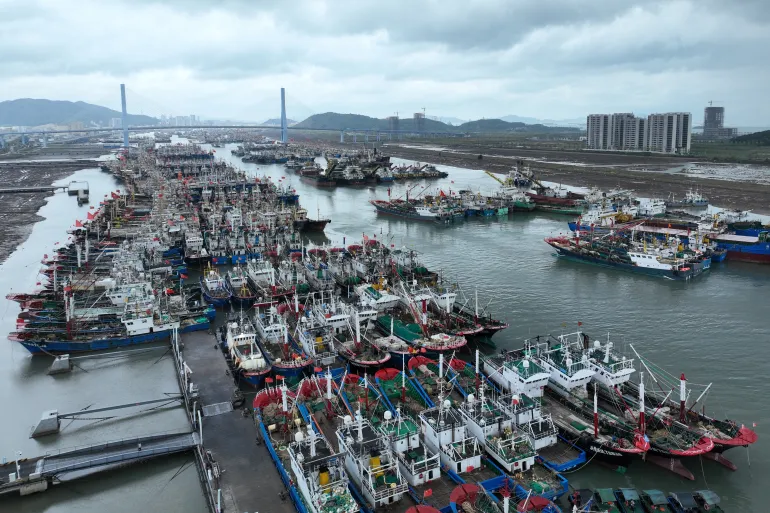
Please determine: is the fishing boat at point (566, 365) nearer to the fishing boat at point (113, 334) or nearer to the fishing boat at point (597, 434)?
the fishing boat at point (597, 434)

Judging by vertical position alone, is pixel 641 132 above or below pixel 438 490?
above

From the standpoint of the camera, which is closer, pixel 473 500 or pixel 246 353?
pixel 473 500

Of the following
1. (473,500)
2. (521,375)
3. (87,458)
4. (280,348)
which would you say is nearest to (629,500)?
(473,500)

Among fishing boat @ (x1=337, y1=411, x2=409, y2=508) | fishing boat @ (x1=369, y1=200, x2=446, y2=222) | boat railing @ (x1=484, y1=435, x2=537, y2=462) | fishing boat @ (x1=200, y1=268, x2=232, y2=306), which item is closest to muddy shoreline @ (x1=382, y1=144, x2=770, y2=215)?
fishing boat @ (x1=369, y1=200, x2=446, y2=222)

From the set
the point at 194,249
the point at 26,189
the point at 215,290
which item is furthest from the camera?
the point at 26,189

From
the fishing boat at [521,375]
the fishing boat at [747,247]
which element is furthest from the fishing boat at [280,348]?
the fishing boat at [747,247]

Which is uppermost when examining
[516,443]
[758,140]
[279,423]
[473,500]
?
[758,140]

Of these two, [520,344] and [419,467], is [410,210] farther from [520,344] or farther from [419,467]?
[419,467]
